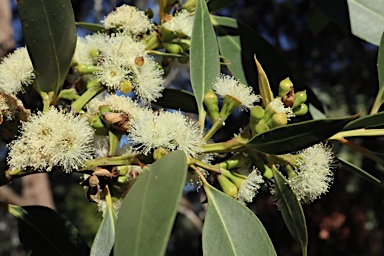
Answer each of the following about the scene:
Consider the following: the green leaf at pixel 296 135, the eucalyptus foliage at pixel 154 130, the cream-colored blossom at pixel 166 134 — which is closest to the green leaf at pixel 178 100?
the eucalyptus foliage at pixel 154 130

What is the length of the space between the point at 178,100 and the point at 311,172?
387 millimetres

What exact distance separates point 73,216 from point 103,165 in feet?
21.1

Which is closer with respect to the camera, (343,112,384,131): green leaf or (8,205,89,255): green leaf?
(343,112,384,131): green leaf

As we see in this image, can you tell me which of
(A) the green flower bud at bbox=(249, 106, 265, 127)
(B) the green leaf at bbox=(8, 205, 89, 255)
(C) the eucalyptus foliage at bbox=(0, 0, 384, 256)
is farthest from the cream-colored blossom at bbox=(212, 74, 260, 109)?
(B) the green leaf at bbox=(8, 205, 89, 255)

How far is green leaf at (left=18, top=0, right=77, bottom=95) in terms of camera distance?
894 mm

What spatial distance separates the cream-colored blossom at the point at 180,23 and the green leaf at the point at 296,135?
37 centimetres

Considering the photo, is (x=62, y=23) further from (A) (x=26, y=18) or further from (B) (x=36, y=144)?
(B) (x=36, y=144)

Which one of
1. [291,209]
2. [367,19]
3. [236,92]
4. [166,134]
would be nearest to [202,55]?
[236,92]

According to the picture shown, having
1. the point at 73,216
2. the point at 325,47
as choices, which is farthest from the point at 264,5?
the point at 73,216

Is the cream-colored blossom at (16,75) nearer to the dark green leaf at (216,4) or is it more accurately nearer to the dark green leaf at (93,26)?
the dark green leaf at (93,26)

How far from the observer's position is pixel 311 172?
0.90 meters

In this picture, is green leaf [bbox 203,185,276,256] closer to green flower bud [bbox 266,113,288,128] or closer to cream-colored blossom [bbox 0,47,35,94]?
green flower bud [bbox 266,113,288,128]

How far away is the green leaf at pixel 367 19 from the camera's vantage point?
47.0 inches

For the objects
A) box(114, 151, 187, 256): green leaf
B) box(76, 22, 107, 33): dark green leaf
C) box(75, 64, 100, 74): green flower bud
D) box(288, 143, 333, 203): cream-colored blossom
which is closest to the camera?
box(114, 151, 187, 256): green leaf
